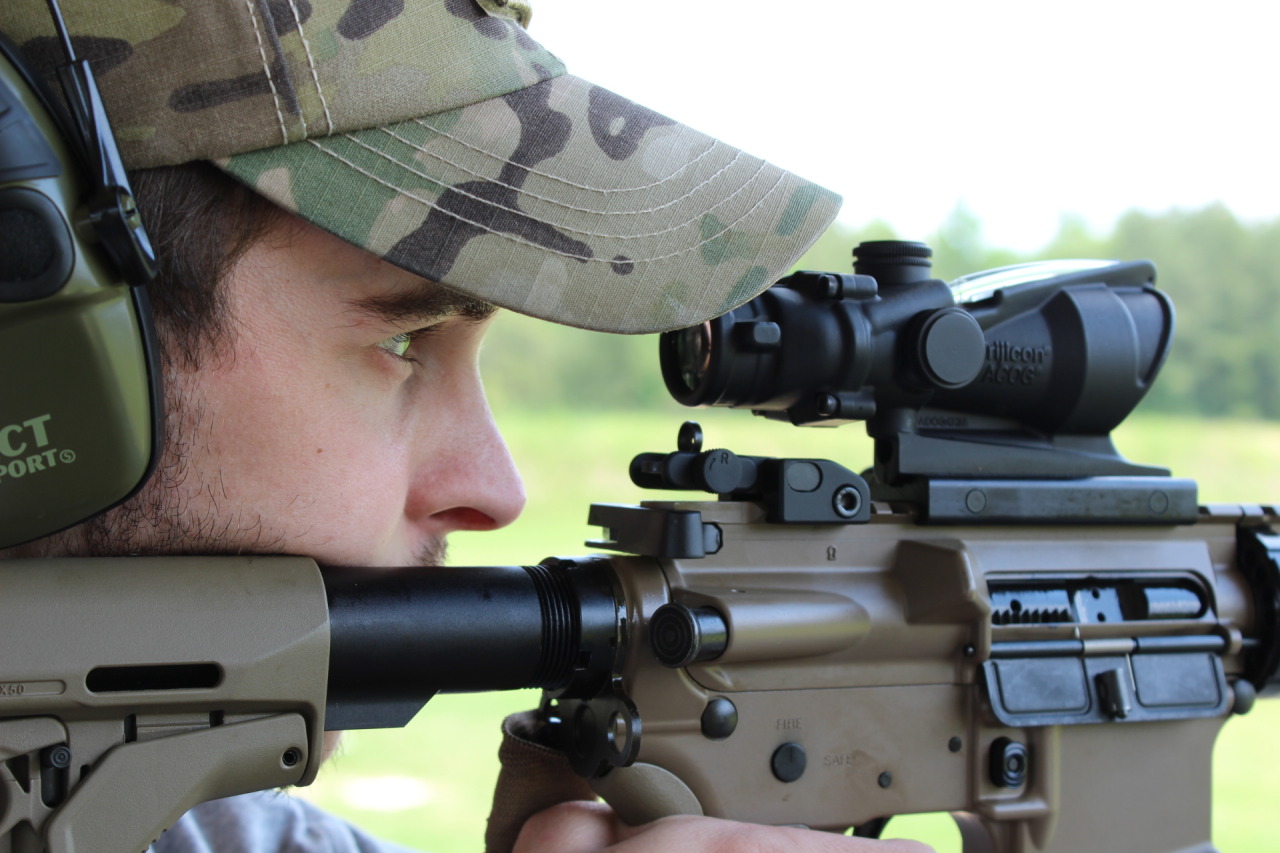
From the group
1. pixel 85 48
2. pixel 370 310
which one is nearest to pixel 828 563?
pixel 370 310

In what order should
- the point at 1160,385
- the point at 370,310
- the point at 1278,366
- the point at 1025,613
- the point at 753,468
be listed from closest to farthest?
the point at 370,310, the point at 753,468, the point at 1025,613, the point at 1160,385, the point at 1278,366

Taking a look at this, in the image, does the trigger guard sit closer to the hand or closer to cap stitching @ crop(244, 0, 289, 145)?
the hand

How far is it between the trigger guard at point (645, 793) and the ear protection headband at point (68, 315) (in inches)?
21.8

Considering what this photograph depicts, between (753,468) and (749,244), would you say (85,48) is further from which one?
(753,468)

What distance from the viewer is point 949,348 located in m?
1.26

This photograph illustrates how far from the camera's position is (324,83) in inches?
35.4

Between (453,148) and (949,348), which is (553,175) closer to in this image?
(453,148)

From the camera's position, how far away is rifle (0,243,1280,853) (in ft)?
2.93

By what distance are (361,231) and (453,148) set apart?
0.11 meters

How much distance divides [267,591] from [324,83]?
1.36 feet

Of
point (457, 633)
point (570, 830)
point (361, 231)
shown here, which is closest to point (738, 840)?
point (570, 830)

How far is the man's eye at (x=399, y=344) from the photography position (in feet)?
3.33

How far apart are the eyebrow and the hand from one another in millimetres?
531

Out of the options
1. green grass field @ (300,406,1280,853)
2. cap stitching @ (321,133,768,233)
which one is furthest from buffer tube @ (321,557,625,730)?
green grass field @ (300,406,1280,853)
